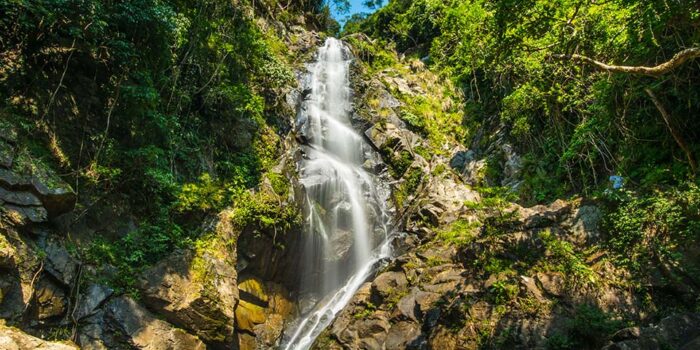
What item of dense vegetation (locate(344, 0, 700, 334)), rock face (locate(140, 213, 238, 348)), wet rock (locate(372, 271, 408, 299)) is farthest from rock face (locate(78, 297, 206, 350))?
dense vegetation (locate(344, 0, 700, 334))

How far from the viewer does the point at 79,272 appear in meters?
7.05

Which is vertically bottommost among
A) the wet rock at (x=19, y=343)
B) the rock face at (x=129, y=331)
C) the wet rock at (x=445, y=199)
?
the rock face at (x=129, y=331)

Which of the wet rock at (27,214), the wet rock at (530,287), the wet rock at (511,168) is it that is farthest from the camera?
the wet rock at (511,168)

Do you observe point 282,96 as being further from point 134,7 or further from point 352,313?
point 352,313

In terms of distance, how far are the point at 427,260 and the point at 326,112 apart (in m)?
9.76

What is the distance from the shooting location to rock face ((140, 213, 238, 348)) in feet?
25.3

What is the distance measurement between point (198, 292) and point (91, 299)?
6.05 ft

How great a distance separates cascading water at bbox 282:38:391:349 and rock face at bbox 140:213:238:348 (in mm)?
2219

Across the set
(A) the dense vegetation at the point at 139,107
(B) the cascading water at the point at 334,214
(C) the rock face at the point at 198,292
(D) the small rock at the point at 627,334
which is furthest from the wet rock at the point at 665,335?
(A) the dense vegetation at the point at 139,107

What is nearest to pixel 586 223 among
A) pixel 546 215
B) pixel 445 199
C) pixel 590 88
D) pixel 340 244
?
pixel 546 215

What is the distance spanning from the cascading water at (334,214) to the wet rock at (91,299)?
434 centimetres

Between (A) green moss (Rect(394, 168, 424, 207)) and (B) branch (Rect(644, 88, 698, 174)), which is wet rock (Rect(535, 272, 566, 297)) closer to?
Answer: (B) branch (Rect(644, 88, 698, 174))

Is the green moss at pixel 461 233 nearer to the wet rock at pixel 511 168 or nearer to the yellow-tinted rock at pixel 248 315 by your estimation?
the wet rock at pixel 511 168

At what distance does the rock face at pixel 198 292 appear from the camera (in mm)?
7711
